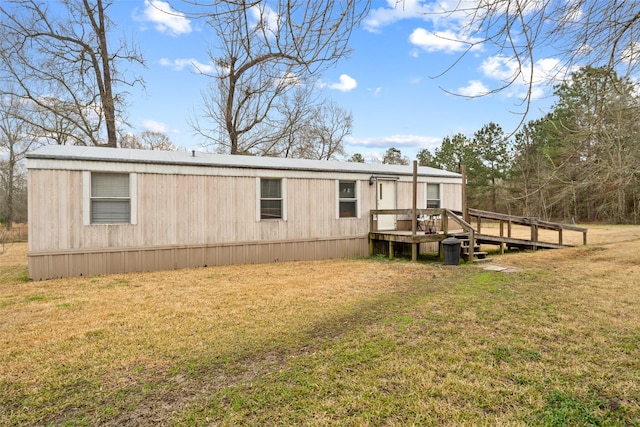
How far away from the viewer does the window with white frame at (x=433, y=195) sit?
12.1m

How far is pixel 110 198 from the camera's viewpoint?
8.02 m

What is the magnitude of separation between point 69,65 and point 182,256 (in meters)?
12.9

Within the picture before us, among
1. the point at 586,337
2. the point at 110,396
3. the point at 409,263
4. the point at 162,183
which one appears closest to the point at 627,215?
the point at 409,263

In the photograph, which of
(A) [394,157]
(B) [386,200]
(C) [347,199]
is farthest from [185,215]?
(A) [394,157]

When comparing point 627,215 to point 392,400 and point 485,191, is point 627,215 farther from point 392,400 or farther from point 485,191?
point 392,400

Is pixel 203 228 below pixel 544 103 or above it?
below

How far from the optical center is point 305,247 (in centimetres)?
1013

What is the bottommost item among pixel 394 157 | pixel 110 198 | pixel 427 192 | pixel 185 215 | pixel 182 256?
pixel 182 256

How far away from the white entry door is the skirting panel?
0.87 m

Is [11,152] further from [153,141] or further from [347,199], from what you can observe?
[347,199]

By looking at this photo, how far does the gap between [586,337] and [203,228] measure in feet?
25.9

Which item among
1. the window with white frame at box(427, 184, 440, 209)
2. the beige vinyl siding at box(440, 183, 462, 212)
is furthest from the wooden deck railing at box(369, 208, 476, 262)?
the beige vinyl siding at box(440, 183, 462, 212)

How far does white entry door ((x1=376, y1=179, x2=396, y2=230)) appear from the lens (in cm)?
1116

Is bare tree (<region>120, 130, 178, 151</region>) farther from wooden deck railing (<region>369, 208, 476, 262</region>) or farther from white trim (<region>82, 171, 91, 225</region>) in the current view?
wooden deck railing (<region>369, 208, 476, 262</region>)
